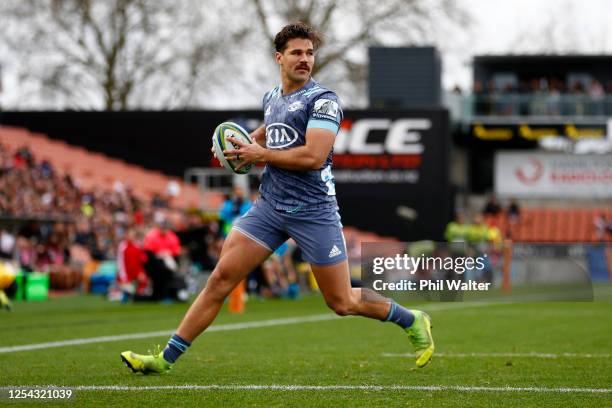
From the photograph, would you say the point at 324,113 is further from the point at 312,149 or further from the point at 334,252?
the point at 334,252

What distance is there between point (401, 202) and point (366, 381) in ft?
93.1

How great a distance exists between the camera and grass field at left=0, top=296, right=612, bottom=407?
6809 millimetres

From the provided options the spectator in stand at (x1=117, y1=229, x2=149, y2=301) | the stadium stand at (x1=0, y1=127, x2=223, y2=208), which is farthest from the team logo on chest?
the stadium stand at (x1=0, y1=127, x2=223, y2=208)

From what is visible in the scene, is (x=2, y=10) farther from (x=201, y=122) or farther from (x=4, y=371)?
(x=4, y=371)

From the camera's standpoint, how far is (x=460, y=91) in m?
41.7

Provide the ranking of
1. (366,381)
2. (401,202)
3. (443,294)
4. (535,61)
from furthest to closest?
(535,61)
(401,202)
(443,294)
(366,381)

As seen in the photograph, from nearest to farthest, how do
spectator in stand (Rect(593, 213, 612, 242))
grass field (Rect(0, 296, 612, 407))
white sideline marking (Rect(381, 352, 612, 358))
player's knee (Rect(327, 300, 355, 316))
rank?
grass field (Rect(0, 296, 612, 407)) < player's knee (Rect(327, 300, 355, 316)) < white sideline marking (Rect(381, 352, 612, 358)) < spectator in stand (Rect(593, 213, 612, 242))

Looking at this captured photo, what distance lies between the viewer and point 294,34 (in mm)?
7188

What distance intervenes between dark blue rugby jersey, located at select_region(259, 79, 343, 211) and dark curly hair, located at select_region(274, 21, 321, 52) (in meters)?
0.29

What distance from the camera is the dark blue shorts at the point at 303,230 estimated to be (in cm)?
722

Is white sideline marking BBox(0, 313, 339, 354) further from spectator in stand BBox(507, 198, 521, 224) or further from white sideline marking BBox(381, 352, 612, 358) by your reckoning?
spectator in stand BBox(507, 198, 521, 224)

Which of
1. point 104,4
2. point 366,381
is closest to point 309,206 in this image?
point 366,381

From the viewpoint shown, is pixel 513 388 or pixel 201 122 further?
pixel 201 122

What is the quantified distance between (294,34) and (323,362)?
2.96 m
